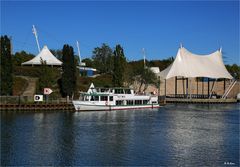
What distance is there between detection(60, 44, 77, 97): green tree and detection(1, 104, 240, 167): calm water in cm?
1688

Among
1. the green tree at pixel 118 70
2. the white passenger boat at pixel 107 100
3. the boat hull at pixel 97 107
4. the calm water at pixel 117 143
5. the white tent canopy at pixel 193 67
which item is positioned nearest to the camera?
the calm water at pixel 117 143

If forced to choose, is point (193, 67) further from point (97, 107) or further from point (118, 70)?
point (97, 107)

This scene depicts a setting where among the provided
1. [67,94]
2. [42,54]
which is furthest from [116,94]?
[42,54]

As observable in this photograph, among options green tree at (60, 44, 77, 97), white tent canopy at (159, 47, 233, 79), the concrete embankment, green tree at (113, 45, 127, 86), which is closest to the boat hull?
the concrete embankment

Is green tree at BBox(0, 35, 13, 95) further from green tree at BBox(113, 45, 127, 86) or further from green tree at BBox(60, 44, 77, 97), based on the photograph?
green tree at BBox(113, 45, 127, 86)

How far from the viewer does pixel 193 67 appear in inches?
3290

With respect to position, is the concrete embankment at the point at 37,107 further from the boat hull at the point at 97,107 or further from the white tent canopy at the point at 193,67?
the white tent canopy at the point at 193,67

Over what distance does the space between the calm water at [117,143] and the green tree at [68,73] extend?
16882 mm

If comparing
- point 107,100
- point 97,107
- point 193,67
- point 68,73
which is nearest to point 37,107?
point 97,107

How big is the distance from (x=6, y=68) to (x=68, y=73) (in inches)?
334

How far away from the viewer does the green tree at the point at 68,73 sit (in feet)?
181

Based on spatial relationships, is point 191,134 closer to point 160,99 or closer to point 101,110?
point 101,110

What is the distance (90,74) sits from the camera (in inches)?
3162

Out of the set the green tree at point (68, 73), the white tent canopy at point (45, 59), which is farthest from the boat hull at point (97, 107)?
the white tent canopy at point (45, 59)
